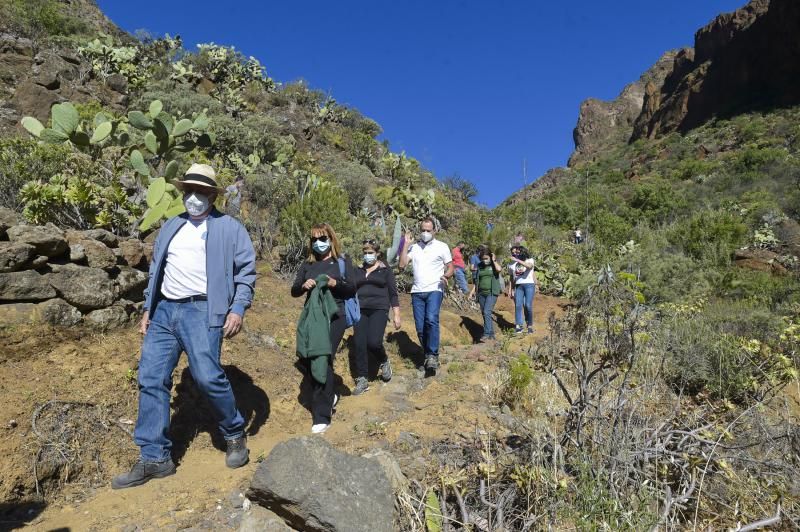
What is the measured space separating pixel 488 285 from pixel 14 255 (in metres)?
5.62

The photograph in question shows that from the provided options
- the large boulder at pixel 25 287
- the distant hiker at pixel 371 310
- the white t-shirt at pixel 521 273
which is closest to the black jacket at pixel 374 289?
the distant hiker at pixel 371 310

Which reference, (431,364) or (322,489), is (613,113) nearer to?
(431,364)

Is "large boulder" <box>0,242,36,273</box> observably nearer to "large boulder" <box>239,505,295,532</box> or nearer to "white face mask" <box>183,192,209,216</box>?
"white face mask" <box>183,192,209,216</box>

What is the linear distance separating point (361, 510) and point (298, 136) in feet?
60.3

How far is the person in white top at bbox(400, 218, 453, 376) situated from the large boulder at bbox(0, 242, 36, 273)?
11.8 ft

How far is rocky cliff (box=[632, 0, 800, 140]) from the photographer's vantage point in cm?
4016

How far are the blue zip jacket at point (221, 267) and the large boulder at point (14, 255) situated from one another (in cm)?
157

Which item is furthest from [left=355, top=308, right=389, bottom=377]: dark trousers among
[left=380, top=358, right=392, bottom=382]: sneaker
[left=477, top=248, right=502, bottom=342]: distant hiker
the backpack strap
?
[left=477, top=248, right=502, bottom=342]: distant hiker

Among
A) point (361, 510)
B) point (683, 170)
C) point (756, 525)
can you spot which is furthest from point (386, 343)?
point (683, 170)

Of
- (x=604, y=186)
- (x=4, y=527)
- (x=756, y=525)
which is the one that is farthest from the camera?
(x=604, y=186)

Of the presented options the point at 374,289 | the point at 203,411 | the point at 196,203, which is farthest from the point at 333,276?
the point at 203,411

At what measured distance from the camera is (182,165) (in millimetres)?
9484

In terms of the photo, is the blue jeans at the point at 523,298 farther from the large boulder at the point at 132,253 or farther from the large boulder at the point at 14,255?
the large boulder at the point at 14,255

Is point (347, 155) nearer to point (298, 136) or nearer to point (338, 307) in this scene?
point (298, 136)
